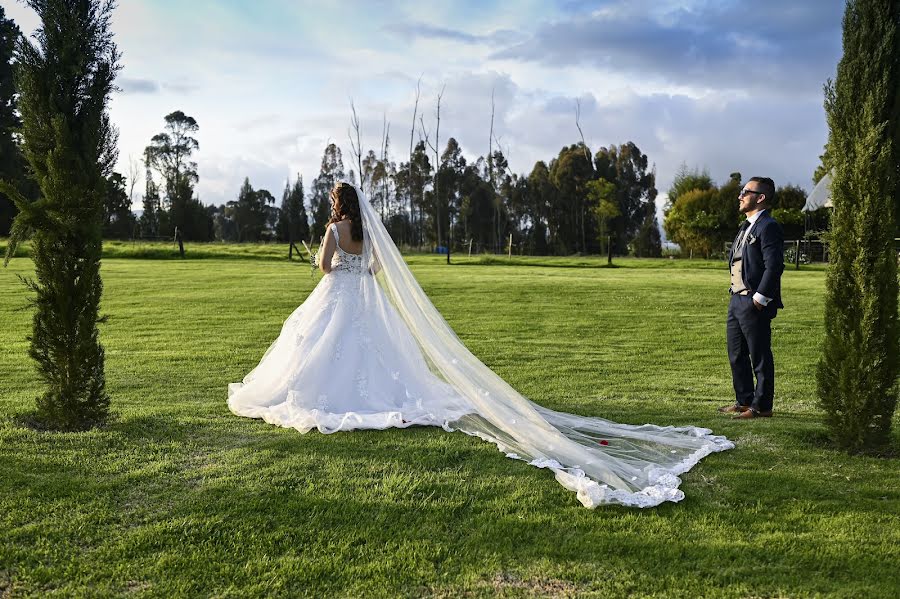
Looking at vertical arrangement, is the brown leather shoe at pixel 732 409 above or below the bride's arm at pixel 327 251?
below

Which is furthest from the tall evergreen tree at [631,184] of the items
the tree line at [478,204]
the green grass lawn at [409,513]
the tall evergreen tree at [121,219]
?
the green grass lawn at [409,513]

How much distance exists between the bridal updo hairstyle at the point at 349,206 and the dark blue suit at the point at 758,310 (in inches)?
163

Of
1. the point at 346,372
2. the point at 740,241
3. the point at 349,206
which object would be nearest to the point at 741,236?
the point at 740,241

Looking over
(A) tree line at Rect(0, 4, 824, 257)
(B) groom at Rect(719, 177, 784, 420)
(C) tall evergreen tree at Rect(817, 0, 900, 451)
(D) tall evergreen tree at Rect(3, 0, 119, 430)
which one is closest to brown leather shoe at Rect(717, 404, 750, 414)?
(B) groom at Rect(719, 177, 784, 420)

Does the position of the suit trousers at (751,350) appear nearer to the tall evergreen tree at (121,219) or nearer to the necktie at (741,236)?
the necktie at (741,236)

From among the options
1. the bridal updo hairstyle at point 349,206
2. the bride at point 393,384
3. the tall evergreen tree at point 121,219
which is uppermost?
the tall evergreen tree at point 121,219

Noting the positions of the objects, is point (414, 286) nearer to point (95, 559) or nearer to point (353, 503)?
point (353, 503)

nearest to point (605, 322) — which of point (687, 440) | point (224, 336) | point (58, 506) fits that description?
point (224, 336)

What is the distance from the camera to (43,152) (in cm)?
612

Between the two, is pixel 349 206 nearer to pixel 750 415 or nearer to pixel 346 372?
pixel 346 372

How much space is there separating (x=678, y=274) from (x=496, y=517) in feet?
81.6

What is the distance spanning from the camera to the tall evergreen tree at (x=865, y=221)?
5.45 metres

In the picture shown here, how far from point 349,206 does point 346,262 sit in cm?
64

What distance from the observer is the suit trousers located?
6977 millimetres
